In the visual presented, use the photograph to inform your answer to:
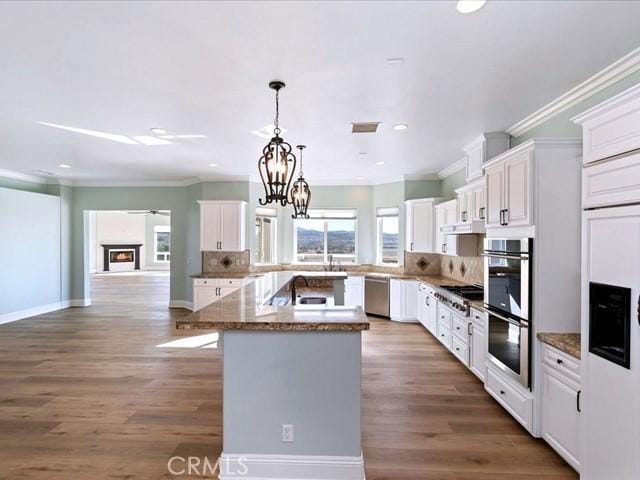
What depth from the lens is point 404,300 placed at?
260 inches

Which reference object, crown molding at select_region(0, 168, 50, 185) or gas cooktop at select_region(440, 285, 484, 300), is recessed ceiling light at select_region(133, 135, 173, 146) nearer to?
crown molding at select_region(0, 168, 50, 185)

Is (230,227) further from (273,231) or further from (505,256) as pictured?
(505,256)

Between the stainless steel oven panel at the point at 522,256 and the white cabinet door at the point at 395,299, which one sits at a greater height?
the stainless steel oven panel at the point at 522,256

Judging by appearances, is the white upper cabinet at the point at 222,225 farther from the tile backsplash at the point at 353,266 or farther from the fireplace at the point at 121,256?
the fireplace at the point at 121,256

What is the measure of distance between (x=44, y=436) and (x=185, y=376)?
1.38 meters

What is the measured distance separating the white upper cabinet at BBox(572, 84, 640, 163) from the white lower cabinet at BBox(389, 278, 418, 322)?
4.66m

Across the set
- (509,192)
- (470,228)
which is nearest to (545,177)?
(509,192)

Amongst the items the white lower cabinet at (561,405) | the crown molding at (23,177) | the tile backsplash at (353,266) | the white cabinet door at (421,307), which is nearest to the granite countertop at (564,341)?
the white lower cabinet at (561,405)

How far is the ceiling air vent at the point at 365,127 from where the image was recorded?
3.91 metres

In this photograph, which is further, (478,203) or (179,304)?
(179,304)

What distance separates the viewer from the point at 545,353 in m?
2.70

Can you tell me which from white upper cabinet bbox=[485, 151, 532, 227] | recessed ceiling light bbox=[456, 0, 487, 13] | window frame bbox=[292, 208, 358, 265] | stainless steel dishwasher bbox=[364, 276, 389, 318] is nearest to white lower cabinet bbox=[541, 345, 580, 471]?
white upper cabinet bbox=[485, 151, 532, 227]

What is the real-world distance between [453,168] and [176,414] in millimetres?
5393

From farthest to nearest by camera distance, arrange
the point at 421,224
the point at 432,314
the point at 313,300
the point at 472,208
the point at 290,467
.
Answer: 1. the point at 421,224
2. the point at 432,314
3. the point at 472,208
4. the point at 313,300
5. the point at 290,467
